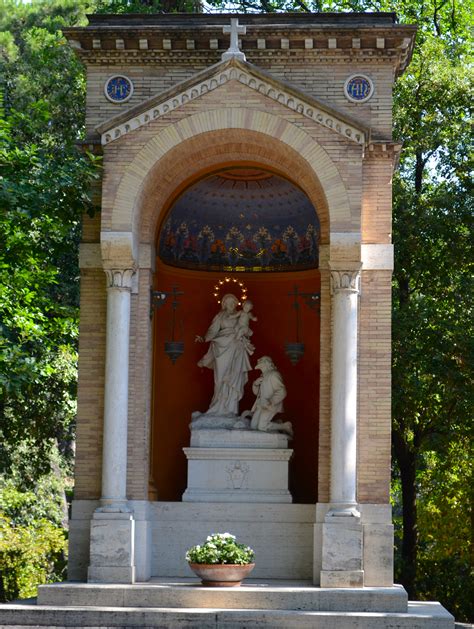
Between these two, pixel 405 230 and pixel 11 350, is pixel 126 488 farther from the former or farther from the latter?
pixel 405 230

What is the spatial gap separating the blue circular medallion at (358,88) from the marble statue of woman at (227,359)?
415cm

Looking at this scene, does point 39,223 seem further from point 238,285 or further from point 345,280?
point 345,280

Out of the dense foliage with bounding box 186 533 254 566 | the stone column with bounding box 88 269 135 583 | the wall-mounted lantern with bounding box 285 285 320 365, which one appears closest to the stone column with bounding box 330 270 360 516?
the wall-mounted lantern with bounding box 285 285 320 365

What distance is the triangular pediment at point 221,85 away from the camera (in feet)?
58.8

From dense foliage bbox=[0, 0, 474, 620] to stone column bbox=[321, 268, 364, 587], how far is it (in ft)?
18.3

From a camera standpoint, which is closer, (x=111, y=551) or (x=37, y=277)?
(x=111, y=551)

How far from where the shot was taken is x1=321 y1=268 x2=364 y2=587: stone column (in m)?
16.9

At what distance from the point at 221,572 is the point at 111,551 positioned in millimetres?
1754

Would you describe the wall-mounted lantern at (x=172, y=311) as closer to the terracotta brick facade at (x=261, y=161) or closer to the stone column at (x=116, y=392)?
the terracotta brick facade at (x=261, y=161)

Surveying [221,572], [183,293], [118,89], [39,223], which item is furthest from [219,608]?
[118,89]

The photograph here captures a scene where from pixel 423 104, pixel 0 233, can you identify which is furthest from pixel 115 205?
pixel 423 104

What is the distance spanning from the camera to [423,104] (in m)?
27.1

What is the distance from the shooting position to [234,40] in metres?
18.2

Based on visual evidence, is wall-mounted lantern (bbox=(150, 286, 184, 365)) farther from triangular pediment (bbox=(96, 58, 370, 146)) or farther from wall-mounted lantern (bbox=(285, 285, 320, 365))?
triangular pediment (bbox=(96, 58, 370, 146))
